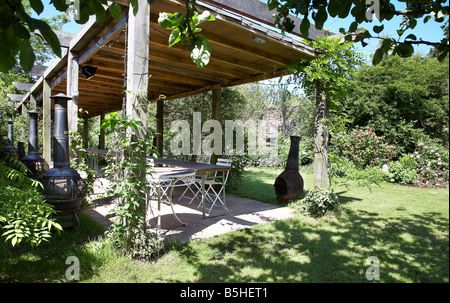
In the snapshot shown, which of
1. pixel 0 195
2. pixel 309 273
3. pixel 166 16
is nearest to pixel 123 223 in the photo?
pixel 0 195

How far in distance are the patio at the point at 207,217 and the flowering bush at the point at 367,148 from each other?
4049 mm

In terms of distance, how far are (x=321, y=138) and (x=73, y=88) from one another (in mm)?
4567

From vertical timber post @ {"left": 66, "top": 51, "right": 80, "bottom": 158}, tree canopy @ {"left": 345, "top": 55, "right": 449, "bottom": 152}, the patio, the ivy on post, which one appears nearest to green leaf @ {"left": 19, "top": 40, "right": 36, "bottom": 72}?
the patio

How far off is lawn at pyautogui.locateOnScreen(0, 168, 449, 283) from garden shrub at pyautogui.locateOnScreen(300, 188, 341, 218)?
0.32m

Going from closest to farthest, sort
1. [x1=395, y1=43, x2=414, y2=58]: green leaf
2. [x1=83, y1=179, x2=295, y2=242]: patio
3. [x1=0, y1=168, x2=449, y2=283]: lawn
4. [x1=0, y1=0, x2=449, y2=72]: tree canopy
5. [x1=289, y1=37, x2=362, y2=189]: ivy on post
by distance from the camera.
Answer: [x1=0, y1=0, x2=449, y2=72]: tree canopy → [x1=395, y1=43, x2=414, y2=58]: green leaf → [x1=0, y1=168, x2=449, y2=283]: lawn → [x1=83, y1=179, x2=295, y2=242]: patio → [x1=289, y1=37, x2=362, y2=189]: ivy on post

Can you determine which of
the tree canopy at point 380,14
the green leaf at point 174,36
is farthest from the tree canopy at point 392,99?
the green leaf at point 174,36

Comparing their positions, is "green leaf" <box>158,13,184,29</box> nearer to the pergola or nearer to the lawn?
the pergola

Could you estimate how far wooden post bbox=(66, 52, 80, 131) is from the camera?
496 cm

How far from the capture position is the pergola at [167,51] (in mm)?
2896

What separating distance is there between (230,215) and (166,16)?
4009 mm

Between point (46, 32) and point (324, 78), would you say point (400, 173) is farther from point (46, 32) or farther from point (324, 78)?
point (46, 32)

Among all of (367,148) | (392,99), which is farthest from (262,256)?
(392,99)

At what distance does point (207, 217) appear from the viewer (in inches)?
178
